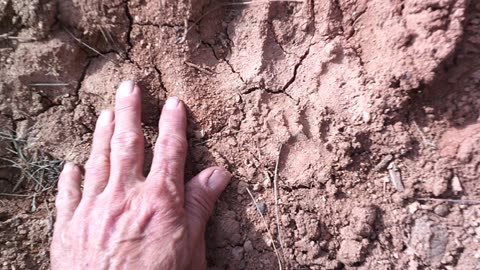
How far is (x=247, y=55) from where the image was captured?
2135 mm

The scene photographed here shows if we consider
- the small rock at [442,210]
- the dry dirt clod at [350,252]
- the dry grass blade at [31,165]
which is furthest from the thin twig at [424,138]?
the dry grass blade at [31,165]

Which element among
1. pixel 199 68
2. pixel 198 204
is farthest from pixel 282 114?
pixel 198 204

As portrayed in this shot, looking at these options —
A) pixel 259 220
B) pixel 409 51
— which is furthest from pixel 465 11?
pixel 259 220

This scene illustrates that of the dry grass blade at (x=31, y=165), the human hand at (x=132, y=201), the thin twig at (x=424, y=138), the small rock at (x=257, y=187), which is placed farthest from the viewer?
the dry grass blade at (x=31, y=165)

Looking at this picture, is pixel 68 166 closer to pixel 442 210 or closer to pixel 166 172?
pixel 166 172

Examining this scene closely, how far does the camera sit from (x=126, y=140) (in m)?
1.99

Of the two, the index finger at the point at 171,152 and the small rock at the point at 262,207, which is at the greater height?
the index finger at the point at 171,152

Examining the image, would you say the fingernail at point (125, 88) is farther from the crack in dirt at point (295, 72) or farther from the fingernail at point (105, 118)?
the crack in dirt at point (295, 72)

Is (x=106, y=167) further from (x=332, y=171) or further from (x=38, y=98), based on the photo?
(x=332, y=171)

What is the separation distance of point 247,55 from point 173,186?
0.79 meters

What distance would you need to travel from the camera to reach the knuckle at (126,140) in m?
1.98

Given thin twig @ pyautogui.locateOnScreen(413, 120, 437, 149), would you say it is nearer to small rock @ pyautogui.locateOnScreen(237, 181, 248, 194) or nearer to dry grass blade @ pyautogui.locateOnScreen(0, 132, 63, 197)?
small rock @ pyautogui.locateOnScreen(237, 181, 248, 194)

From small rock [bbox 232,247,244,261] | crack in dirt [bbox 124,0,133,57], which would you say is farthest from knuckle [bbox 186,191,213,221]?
crack in dirt [bbox 124,0,133,57]

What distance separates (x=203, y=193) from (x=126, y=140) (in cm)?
46
